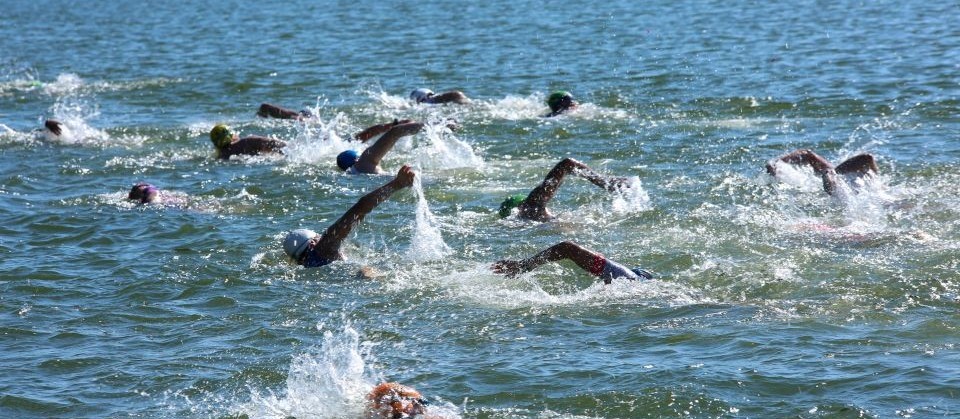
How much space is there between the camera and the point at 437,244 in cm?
1279

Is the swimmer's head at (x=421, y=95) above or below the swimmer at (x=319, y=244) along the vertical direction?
below

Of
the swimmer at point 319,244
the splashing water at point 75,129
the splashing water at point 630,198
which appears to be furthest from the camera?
the splashing water at point 75,129

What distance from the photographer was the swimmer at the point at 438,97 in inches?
826

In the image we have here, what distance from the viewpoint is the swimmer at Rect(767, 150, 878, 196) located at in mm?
13727

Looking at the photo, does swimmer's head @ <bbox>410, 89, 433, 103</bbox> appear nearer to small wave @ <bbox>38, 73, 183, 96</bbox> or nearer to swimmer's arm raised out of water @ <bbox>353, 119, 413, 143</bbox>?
swimmer's arm raised out of water @ <bbox>353, 119, 413, 143</bbox>

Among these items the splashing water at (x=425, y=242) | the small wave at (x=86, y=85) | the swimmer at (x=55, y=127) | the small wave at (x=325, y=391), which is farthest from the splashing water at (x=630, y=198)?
the small wave at (x=86, y=85)

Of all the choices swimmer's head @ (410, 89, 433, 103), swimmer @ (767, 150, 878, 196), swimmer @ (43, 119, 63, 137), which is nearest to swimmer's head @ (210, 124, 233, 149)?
swimmer @ (43, 119, 63, 137)

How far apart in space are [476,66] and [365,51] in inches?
170

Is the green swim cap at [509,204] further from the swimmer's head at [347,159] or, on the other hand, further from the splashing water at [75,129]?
the splashing water at [75,129]

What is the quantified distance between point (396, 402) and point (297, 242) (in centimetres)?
428

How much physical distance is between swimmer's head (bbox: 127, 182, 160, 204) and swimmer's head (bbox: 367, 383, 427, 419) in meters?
7.36

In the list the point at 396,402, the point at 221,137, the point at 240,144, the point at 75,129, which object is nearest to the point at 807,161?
the point at 396,402

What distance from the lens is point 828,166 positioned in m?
13.8

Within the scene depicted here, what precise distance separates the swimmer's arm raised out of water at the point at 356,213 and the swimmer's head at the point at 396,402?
2.93m
